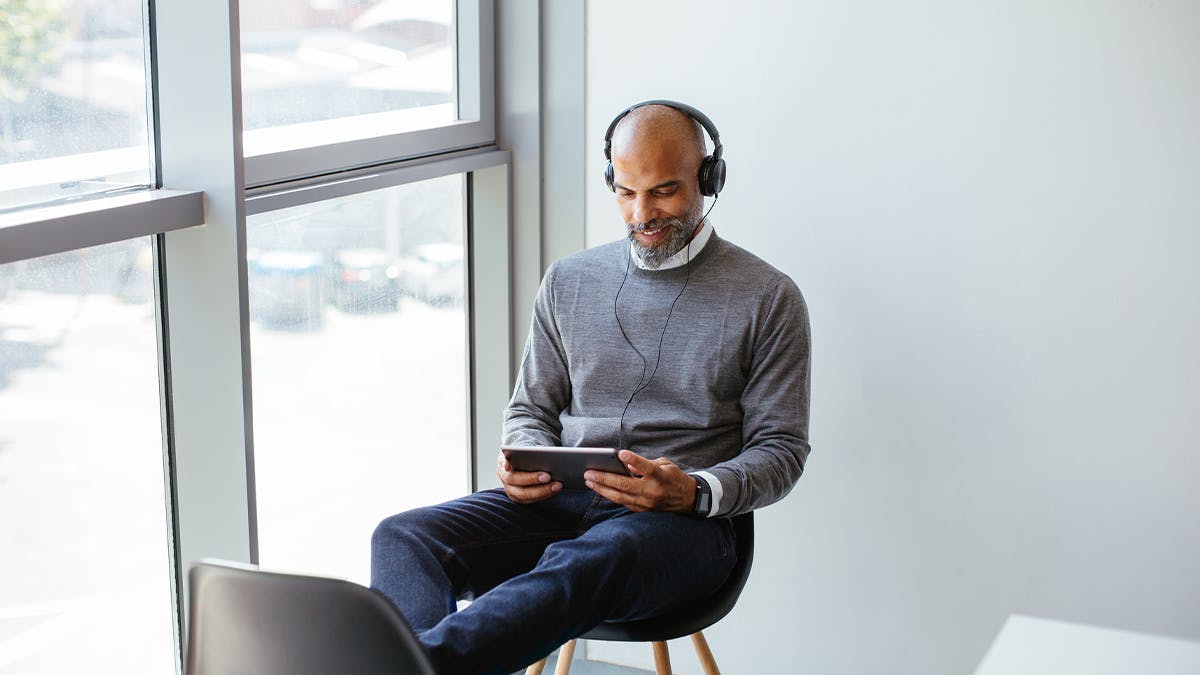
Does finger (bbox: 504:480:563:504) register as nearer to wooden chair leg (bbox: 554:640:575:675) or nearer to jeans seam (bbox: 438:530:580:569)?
jeans seam (bbox: 438:530:580:569)

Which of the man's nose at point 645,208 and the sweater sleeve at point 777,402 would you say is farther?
the man's nose at point 645,208

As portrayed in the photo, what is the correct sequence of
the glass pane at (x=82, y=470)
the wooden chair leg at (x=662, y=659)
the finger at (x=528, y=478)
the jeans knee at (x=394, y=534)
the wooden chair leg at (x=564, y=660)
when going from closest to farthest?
1. the glass pane at (x=82, y=470)
2. the jeans knee at (x=394, y=534)
3. the finger at (x=528, y=478)
4. the wooden chair leg at (x=662, y=659)
5. the wooden chair leg at (x=564, y=660)

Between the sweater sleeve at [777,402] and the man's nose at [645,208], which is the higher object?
the man's nose at [645,208]

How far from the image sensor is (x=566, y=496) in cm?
216

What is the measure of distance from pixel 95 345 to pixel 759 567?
153 centimetres

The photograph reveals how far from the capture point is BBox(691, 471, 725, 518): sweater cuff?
6.47ft

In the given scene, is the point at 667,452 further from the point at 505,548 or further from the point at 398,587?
the point at 398,587

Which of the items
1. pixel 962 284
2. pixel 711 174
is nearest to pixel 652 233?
pixel 711 174

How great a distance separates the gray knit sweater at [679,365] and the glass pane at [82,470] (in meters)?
0.63

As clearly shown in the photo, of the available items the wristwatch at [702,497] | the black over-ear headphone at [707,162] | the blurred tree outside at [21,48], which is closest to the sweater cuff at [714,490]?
the wristwatch at [702,497]

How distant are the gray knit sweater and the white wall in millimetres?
455

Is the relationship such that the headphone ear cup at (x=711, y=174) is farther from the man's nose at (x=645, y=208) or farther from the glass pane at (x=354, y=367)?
the glass pane at (x=354, y=367)

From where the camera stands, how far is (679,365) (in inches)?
86.9

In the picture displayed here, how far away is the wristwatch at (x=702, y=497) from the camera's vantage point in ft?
6.46
